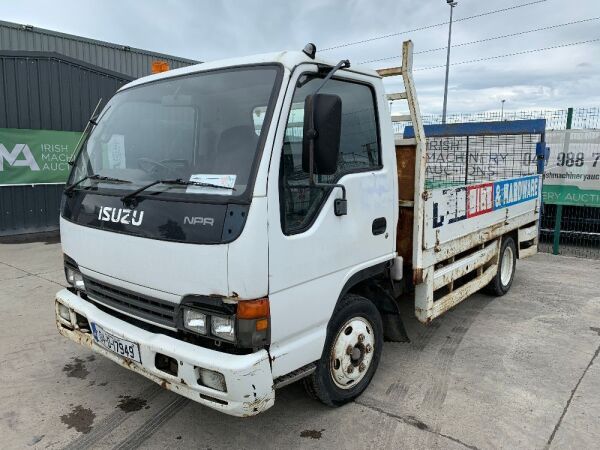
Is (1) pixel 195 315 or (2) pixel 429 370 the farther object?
(2) pixel 429 370

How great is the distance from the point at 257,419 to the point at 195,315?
107cm

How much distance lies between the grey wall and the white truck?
6.89m

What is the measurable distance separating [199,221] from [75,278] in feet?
4.39

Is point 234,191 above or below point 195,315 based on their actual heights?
above

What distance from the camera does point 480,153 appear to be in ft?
18.9

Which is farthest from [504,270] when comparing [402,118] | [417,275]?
[402,118]

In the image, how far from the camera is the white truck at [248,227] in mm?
2240

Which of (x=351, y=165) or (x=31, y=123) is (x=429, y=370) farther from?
(x=31, y=123)

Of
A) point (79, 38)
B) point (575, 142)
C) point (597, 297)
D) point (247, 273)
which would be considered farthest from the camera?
point (79, 38)

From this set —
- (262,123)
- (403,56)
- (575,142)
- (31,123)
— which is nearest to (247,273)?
(262,123)

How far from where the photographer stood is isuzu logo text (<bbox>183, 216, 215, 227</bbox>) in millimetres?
2219

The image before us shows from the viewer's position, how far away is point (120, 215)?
2.55 m

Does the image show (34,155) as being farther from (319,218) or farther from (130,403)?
(319,218)

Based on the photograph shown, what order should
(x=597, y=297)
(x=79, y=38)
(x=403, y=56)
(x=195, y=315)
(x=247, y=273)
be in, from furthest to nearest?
(x=79, y=38)
(x=597, y=297)
(x=403, y=56)
(x=195, y=315)
(x=247, y=273)
